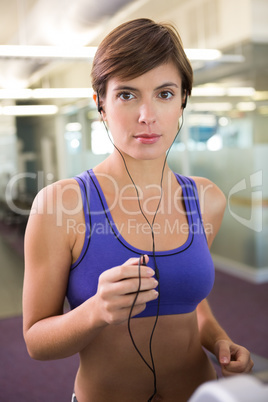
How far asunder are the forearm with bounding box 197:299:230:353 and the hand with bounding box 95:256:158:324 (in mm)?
493

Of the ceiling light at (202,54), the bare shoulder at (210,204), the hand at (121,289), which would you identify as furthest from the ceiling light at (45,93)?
the hand at (121,289)

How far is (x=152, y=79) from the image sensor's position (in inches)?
40.3

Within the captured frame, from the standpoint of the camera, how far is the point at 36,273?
100 centimetres

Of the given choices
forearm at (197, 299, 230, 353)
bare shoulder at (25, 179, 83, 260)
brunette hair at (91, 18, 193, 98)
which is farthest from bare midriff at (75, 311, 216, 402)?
brunette hair at (91, 18, 193, 98)

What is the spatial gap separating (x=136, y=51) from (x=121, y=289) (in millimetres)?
539

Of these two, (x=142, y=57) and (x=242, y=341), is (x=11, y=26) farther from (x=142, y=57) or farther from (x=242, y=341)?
(x=142, y=57)

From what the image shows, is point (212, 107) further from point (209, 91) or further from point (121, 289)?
point (121, 289)

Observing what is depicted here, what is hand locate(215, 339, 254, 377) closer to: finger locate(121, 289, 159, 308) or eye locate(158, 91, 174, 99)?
finger locate(121, 289, 159, 308)

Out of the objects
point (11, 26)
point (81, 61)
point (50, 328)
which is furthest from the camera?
point (11, 26)

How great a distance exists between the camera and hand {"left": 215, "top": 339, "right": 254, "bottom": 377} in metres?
1.07

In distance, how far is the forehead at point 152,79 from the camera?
1.02 metres

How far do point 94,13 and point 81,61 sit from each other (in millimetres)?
920

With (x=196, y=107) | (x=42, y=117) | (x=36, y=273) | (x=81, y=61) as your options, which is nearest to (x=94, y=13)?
(x=81, y=61)

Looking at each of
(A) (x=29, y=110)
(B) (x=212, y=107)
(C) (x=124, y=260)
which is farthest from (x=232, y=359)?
(B) (x=212, y=107)
